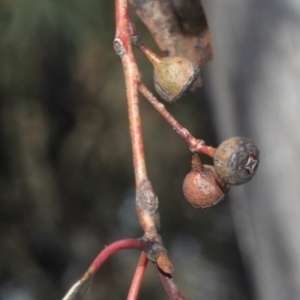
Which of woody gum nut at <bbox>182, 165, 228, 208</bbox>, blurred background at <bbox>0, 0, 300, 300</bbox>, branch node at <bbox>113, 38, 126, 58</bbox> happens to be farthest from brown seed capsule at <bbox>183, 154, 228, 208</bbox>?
→ blurred background at <bbox>0, 0, 300, 300</bbox>

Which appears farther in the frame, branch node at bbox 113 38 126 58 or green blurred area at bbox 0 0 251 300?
green blurred area at bbox 0 0 251 300

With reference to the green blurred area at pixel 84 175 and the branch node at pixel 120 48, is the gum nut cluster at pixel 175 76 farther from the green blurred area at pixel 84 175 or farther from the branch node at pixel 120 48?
the green blurred area at pixel 84 175

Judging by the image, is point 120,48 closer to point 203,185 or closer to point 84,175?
point 203,185

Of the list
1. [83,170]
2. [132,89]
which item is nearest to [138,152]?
[132,89]

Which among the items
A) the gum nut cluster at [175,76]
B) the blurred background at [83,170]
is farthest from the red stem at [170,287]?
→ the blurred background at [83,170]

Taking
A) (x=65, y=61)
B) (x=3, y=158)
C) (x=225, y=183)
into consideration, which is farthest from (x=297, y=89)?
(x=3, y=158)

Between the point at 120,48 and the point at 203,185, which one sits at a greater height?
the point at 120,48

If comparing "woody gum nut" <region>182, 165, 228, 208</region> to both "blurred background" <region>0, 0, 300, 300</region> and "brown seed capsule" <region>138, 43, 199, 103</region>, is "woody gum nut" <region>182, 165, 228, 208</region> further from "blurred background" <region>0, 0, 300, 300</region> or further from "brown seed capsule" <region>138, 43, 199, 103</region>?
"blurred background" <region>0, 0, 300, 300</region>
